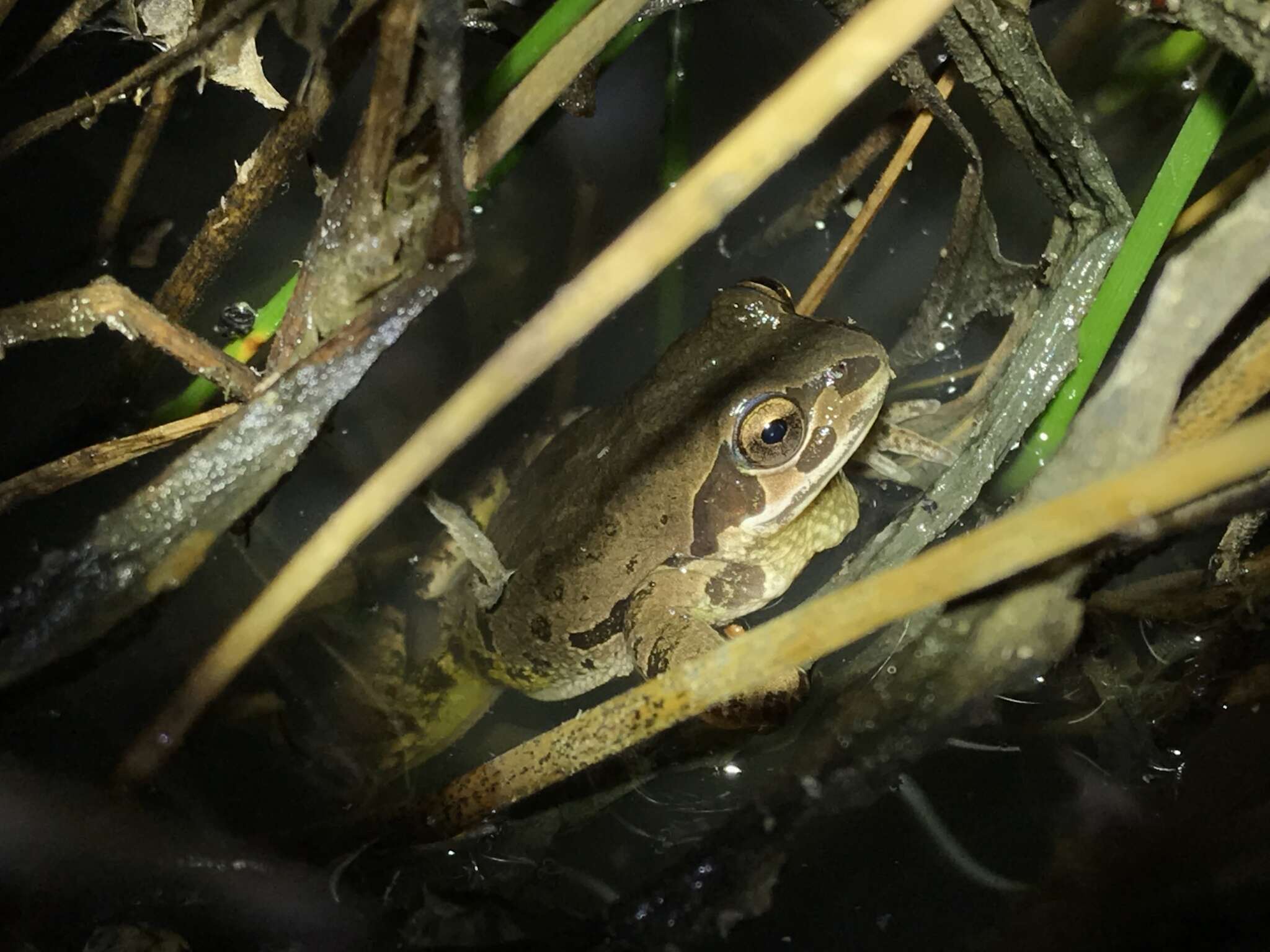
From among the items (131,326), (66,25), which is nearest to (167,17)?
(66,25)

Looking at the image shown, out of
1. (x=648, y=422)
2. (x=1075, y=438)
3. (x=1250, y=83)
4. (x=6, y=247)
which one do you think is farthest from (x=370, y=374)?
(x=1250, y=83)

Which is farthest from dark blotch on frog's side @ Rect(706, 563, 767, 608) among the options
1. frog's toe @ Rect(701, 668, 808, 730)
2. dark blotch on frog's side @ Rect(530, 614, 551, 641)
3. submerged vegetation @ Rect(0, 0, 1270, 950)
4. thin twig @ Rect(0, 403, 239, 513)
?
thin twig @ Rect(0, 403, 239, 513)

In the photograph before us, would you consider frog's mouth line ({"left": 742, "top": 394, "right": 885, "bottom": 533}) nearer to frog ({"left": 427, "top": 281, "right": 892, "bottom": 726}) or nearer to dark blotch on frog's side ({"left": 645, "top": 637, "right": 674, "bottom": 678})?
frog ({"left": 427, "top": 281, "right": 892, "bottom": 726})

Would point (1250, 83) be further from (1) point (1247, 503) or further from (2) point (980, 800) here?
(2) point (980, 800)

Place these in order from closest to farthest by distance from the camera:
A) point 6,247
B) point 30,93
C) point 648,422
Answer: point 648,422 → point 30,93 → point 6,247

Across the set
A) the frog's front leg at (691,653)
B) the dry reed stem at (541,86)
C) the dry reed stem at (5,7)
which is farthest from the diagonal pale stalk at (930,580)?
the dry reed stem at (5,7)

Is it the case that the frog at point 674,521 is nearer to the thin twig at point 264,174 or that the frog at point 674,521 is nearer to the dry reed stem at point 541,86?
the dry reed stem at point 541,86

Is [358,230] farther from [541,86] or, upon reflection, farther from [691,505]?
[691,505]
